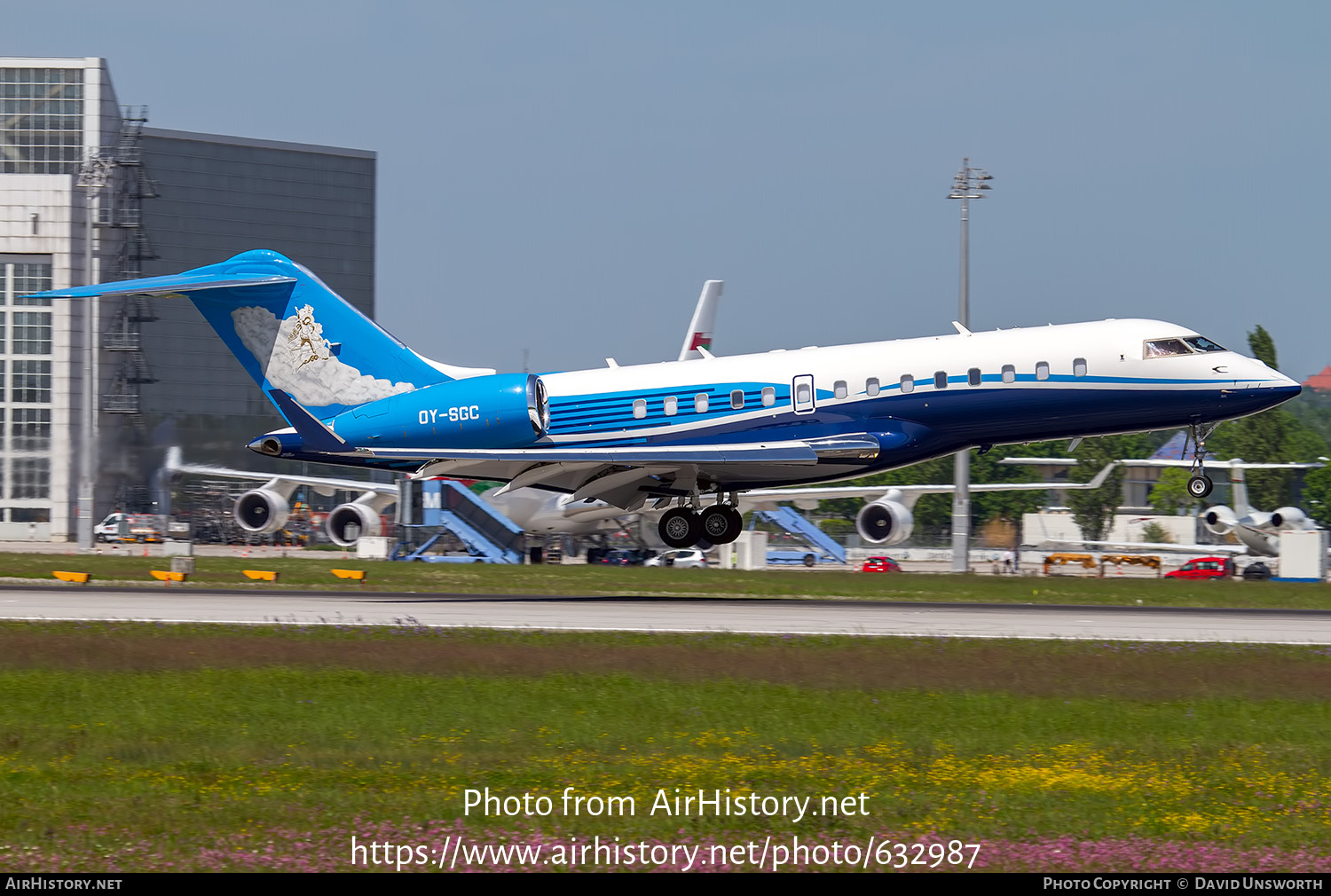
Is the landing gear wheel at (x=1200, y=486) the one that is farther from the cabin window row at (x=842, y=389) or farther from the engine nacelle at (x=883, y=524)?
the engine nacelle at (x=883, y=524)

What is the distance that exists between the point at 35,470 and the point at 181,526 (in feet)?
31.6

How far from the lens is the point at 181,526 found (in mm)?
72312

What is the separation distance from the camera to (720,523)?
2959 centimetres

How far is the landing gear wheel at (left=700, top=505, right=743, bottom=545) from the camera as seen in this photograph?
29.5 meters

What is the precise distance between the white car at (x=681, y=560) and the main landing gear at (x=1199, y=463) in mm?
29435

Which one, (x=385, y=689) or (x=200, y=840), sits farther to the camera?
(x=385, y=689)

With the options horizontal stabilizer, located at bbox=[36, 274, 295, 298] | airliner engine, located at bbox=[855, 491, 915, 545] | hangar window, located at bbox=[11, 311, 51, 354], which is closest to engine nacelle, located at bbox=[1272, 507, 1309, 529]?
airliner engine, located at bbox=[855, 491, 915, 545]

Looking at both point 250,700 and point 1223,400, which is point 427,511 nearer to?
point 1223,400

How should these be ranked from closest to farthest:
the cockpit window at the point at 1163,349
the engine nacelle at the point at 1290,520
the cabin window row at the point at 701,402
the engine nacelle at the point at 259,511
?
the cockpit window at the point at 1163,349 → the cabin window row at the point at 701,402 → the engine nacelle at the point at 1290,520 → the engine nacelle at the point at 259,511

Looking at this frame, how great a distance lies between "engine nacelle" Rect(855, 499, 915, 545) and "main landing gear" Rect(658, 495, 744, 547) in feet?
56.6

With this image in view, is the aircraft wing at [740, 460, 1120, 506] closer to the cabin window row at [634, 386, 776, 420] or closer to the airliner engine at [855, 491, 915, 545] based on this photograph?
the airliner engine at [855, 491, 915, 545]

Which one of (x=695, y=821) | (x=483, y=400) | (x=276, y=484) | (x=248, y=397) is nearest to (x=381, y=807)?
(x=695, y=821)

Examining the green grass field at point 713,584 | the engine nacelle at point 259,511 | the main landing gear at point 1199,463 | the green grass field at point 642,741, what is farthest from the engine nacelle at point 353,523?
the main landing gear at point 1199,463

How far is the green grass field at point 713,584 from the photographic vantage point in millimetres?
33750
